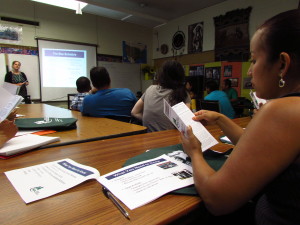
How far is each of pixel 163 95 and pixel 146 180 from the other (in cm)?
118

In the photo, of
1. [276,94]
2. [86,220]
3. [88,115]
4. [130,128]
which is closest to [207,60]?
[88,115]

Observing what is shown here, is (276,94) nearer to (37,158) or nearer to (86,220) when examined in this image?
(86,220)

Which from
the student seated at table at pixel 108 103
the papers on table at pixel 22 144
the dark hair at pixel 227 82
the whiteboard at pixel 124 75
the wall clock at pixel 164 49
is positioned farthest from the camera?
the wall clock at pixel 164 49

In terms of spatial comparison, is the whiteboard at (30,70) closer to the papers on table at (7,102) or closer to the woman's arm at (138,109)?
the woman's arm at (138,109)

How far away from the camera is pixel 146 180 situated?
0.58 meters

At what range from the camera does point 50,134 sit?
117cm

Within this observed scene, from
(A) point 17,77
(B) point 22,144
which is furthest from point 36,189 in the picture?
(A) point 17,77

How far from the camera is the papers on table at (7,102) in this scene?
2.85ft

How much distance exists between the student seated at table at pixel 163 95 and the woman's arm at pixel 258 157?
1193 millimetres

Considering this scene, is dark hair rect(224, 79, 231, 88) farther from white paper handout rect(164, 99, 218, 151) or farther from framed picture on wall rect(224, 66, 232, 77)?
white paper handout rect(164, 99, 218, 151)

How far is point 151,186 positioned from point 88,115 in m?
1.45

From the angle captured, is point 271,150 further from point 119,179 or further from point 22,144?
point 22,144

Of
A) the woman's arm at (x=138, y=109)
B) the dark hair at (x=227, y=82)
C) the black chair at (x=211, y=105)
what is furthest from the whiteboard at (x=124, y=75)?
the woman's arm at (x=138, y=109)

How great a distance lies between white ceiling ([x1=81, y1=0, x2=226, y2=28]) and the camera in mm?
4691
